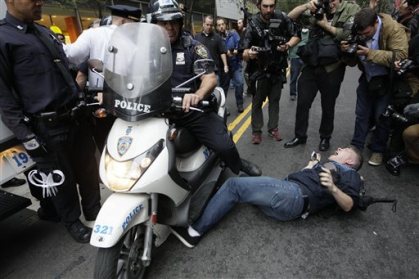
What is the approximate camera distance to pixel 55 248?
290cm

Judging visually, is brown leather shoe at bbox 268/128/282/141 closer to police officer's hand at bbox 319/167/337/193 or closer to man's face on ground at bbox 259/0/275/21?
man's face on ground at bbox 259/0/275/21

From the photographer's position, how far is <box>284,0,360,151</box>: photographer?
151 inches

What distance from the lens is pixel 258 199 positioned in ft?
9.27

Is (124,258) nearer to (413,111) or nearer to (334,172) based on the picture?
(334,172)

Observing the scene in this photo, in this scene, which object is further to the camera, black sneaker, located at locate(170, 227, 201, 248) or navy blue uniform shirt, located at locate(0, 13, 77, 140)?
black sneaker, located at locate(170, 227, 201, 248)

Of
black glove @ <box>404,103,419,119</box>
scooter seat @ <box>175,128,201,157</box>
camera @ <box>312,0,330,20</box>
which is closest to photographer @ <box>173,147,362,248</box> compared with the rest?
scooter seat @ <box>175,128,201,157</box>

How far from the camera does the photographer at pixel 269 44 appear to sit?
4.18 m

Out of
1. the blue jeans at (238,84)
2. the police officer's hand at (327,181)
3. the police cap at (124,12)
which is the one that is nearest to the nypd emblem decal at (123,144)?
the police officer's hand at (327,181)

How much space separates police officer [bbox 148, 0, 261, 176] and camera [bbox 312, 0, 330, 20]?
167 centimetres

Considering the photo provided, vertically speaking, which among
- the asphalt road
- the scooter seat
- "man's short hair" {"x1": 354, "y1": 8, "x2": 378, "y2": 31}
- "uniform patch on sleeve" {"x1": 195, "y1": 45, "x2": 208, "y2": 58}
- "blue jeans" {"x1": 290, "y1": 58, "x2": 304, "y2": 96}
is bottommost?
"blue jeans" {"x1": 290, "y1": 58, "x2": 304, "y2": 96}

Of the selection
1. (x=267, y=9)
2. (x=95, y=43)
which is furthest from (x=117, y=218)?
(x=267, y=9)

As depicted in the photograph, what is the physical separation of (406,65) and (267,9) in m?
1.79

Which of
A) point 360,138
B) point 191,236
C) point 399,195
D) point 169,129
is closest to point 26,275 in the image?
point 191,236

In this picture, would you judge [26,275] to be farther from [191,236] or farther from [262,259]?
[262,259]
